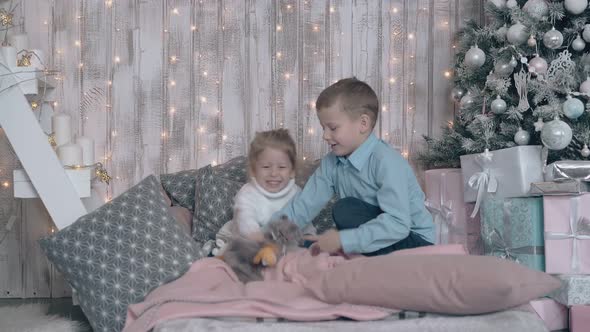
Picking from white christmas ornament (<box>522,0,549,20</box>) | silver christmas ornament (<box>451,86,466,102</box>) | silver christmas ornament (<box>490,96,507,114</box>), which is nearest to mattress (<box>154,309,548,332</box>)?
silver christmas ornament (<box>490,96,507,114</box>)

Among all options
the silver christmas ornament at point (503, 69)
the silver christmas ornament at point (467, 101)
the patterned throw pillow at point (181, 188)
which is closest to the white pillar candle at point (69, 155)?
the patterned throw pillow at point (181, 188)

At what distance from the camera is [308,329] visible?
1496 mm

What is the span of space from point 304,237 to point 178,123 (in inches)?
45.6

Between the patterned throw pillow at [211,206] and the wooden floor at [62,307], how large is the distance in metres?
0.58

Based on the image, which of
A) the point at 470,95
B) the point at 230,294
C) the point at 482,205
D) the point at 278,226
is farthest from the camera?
the point at 470,95

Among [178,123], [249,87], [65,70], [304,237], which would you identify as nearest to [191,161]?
[178,123]

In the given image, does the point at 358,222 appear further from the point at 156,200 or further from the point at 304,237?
the point at 156,200

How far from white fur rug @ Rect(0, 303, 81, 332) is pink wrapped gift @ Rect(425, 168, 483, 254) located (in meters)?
1.59

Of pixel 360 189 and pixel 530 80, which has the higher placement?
pixel 530 80

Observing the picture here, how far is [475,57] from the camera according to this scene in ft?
8.70

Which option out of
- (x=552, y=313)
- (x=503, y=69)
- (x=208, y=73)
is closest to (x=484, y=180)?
(x=503, y=69)

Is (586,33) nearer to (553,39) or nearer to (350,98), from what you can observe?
(553,39)

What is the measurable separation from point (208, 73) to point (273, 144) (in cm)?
75

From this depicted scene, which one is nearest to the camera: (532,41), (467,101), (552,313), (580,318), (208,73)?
(580,318)
